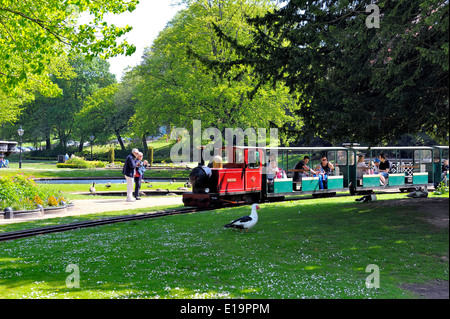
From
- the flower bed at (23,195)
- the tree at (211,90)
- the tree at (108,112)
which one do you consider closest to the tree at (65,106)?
the tree at (108,112)

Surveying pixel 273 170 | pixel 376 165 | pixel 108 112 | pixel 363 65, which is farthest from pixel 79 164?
pixel 363 65

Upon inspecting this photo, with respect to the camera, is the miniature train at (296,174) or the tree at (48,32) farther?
the miniature train at (296,174)

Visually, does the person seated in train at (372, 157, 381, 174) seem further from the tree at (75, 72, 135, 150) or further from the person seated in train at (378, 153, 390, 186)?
the tree at (75, 72, 135, 150)

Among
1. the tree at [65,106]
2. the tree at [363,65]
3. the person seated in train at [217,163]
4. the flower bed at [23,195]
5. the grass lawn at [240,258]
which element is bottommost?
the grass lawn at [240,258]

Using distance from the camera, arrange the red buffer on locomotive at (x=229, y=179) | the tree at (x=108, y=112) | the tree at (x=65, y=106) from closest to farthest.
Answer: the red buffer on locomotive at (x=229, y=179)
the tree at (x=108, y=112)
the tree at (x=65, y=106)

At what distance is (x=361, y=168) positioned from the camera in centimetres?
2338

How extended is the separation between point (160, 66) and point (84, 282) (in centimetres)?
3824

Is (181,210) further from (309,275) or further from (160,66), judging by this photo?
(160,66)

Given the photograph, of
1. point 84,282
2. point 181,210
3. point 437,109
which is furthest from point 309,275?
point 181,210

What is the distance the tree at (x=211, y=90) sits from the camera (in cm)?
3684

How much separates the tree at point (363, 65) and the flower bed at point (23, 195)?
33.1 feet

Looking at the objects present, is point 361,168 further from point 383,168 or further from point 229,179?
point 229,179

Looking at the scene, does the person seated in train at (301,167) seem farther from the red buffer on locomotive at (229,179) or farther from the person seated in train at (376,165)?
the person seated in train at (376,165)

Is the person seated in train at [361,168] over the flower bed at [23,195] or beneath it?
over
